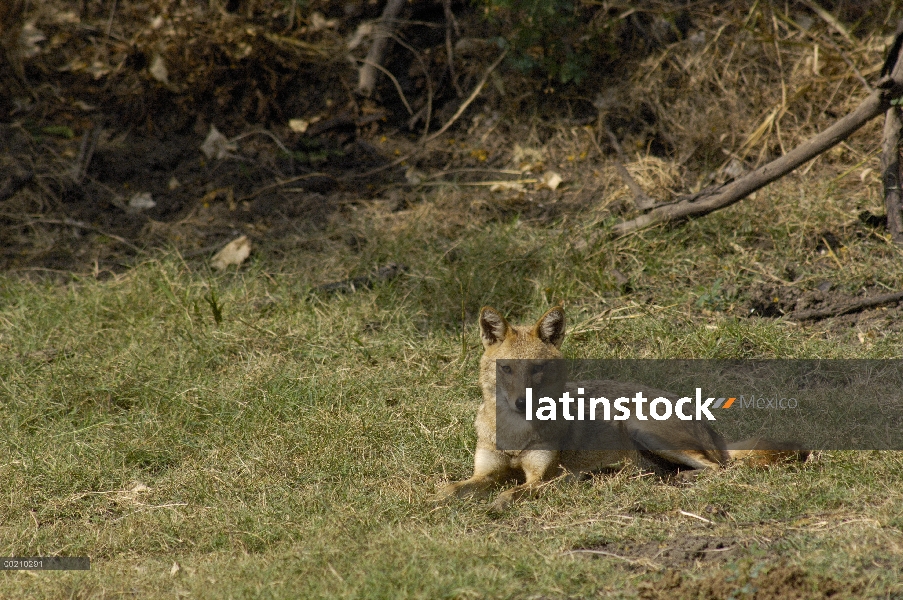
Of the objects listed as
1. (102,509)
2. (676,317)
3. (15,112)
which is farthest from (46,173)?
(676,317)

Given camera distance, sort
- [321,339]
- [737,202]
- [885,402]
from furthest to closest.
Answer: [737,202], [321,339], [885,402]

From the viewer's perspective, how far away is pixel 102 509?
16.3ft

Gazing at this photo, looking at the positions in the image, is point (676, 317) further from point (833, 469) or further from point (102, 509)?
point (102, 509)

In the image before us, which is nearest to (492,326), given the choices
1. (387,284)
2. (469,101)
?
(387,284)

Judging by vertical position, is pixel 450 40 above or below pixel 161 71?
above

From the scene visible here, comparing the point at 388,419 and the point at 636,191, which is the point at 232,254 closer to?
the point at 388,419

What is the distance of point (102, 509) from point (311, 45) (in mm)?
6305

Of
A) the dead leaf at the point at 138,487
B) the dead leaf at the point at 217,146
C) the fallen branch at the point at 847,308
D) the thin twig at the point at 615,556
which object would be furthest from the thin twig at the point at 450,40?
the thin twig at the point at 615,556

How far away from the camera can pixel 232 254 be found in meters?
8.00

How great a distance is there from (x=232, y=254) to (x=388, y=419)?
2917 mm

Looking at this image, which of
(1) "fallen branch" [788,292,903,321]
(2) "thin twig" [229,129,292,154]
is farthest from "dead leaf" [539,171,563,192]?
(1) "fallen branch" [788,292,903,321]

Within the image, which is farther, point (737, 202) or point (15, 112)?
point (15, 112)

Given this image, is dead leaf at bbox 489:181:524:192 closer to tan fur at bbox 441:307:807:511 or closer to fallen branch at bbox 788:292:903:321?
fallen branch at bbox 788:292:903:321

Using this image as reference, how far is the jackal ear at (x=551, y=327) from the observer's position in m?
5.12
